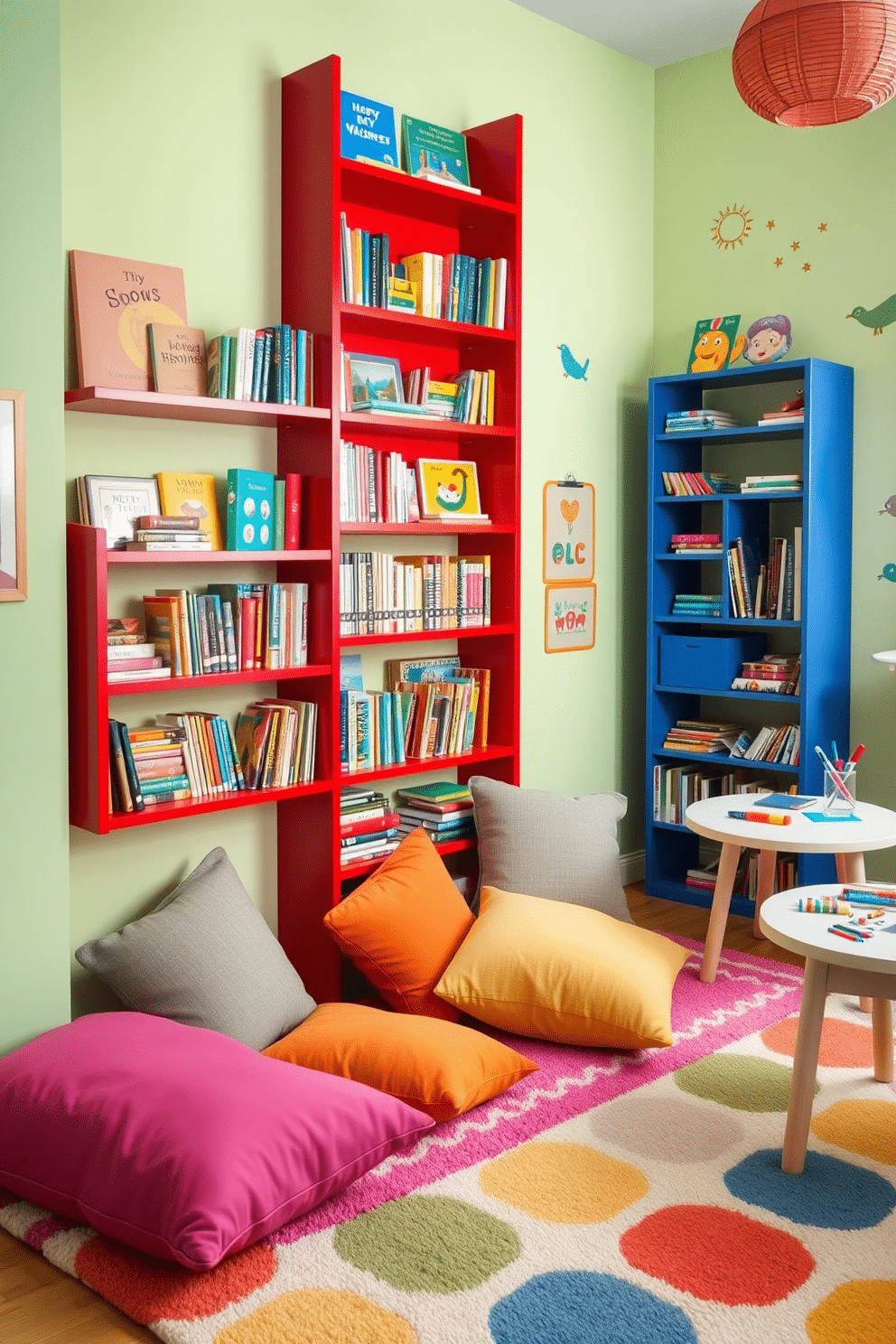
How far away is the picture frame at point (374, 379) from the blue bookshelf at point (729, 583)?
1215 millimetres

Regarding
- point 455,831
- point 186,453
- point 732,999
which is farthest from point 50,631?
point 732,999

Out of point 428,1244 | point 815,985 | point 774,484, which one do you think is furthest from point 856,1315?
point 774,484

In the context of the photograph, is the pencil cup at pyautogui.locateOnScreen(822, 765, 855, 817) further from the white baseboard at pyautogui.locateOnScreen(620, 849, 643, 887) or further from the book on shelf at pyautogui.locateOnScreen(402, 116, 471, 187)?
the book on shelf at pyautogui.locateOnScreen(402, 116, 471, 187)

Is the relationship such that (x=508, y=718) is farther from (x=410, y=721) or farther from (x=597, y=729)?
(x=597, y=729)

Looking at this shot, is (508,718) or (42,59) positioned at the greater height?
(42,59)

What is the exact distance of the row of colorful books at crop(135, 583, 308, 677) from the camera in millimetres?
2811

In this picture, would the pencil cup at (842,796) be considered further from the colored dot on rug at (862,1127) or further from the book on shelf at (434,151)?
the book on shelf at (434,151)

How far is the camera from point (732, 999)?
3287 mm

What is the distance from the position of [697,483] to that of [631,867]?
1.50 meters

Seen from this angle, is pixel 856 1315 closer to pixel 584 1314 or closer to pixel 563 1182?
pixel 584 1314

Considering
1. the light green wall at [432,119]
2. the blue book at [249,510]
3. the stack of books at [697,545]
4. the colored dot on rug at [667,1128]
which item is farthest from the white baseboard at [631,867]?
the blue book at [249,510]

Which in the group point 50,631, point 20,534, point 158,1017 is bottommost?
point 158,1017

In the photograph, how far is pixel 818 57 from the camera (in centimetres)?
241

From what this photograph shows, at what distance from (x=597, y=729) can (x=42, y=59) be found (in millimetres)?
2863
